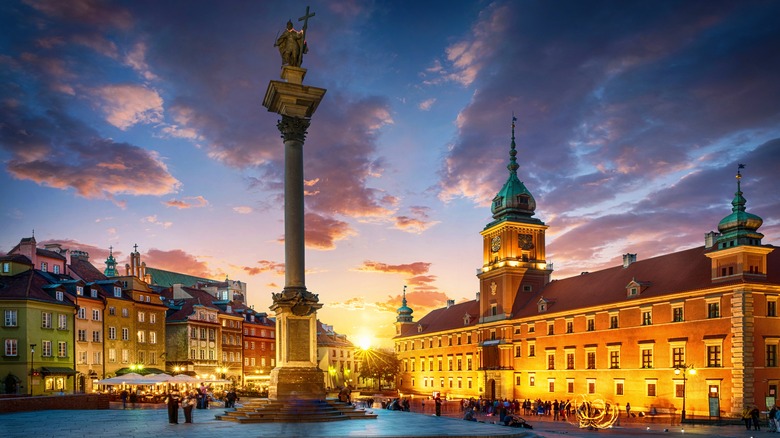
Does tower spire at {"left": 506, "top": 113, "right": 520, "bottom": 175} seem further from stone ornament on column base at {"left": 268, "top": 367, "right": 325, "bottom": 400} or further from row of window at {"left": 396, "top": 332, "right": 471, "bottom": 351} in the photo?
stone ornament on column base at {"left": 268, "top": 367, "right": 325, "bottom": 400}

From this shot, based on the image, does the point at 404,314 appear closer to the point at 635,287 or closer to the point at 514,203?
the point at 514,203

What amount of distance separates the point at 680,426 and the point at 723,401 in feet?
27.3

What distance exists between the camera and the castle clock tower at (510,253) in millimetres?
86625

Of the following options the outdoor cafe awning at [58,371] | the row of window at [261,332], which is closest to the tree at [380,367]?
the row of window at [261,332]

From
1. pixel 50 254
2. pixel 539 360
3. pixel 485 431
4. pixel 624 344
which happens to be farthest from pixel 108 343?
pixel 485 431

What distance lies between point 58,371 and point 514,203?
54.7 metres

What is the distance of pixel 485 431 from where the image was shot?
26.2 meters

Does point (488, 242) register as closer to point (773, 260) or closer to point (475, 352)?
point (475, 352)

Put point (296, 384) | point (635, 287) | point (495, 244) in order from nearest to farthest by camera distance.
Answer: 1. point (296, 384)
2. point (635, 287)
3. point (495, 244)

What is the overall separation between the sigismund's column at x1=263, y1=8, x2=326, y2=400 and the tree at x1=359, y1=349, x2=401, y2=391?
96873 mm

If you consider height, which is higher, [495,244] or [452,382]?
[495,244]

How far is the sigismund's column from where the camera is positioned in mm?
29828

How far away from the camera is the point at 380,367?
13162 cm

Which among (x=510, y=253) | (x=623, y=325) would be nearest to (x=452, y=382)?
(x=510, y=253)
